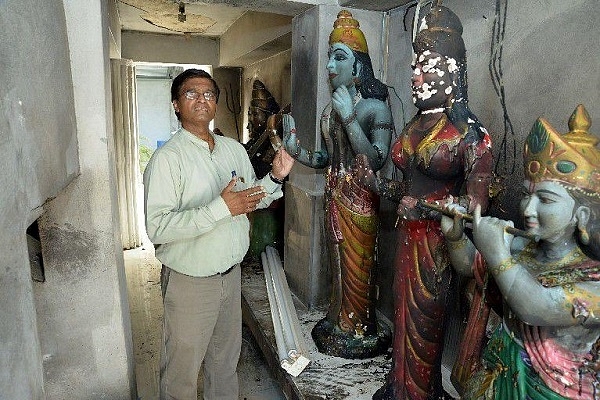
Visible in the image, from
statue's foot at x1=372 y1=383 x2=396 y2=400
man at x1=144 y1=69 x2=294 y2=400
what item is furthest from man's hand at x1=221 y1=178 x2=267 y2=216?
statue's foot at x1=372 y1=383 x2=396 y2=400

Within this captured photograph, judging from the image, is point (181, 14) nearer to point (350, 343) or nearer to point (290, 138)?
point (290, 138)

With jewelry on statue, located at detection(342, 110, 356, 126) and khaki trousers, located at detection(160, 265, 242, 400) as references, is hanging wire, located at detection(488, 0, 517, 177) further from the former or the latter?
khaki trousers, located at detection(160, 265, 242, 400)

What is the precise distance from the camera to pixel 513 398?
1.34 m

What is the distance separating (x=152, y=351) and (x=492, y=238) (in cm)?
279

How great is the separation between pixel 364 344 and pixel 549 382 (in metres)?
1.37

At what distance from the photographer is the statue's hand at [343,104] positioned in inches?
84.5

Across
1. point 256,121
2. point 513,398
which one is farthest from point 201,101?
point 256,121

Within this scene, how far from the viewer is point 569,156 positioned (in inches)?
47.4

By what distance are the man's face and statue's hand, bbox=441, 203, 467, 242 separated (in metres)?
1.27

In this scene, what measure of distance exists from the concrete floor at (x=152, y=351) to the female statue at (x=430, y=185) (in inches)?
45.4

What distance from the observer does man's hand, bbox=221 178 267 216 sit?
6.54 ft

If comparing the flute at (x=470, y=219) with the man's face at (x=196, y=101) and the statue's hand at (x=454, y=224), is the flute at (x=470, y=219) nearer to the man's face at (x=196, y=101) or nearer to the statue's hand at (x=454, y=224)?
the statue's hand at (x=454, y=224)

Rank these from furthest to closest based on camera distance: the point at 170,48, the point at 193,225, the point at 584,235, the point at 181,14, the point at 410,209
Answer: the point at 170,48
the point at 181,14
the point at 193,225
the point at 410,209
the point at 584,235

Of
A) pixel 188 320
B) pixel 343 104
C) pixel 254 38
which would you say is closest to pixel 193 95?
pixel 343 104
